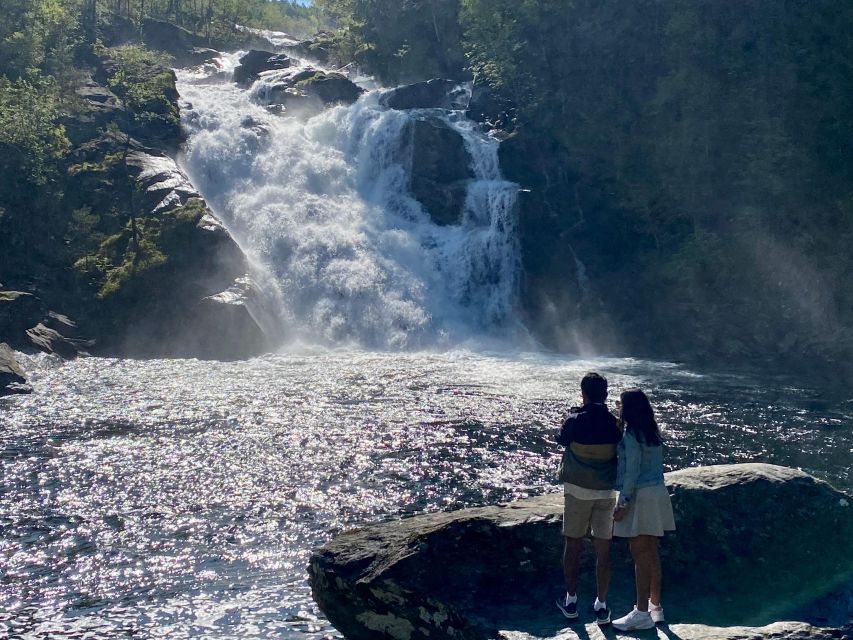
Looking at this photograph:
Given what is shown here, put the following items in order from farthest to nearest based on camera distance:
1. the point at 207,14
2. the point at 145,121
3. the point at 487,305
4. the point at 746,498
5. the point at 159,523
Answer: the point at 207,14 < the point at 145,121 < the point at 487,305 < the point at 159,523 < the point at 746,498

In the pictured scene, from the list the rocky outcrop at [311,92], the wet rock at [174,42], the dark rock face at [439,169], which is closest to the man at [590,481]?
the dark rock face at [439,169]

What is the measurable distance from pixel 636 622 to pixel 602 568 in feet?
2.19

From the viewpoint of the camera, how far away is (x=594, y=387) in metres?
8.97

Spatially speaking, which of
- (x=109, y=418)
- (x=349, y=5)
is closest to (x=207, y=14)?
(x=349, y=5)

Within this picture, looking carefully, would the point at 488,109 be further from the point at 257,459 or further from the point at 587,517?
the point at 587,517

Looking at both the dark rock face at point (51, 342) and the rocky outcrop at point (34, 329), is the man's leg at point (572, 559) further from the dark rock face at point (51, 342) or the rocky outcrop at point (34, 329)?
the dark rock face at point (51, 342)

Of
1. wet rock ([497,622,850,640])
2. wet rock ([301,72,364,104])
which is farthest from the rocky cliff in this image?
wet rock ([497,622,850,640])

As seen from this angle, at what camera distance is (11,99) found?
43531mm

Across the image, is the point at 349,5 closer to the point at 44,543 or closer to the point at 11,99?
the point at 11,99

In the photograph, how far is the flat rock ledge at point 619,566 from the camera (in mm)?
9398

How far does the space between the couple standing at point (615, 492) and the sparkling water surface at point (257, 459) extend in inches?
153

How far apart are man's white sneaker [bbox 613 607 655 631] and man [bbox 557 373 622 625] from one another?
31cm

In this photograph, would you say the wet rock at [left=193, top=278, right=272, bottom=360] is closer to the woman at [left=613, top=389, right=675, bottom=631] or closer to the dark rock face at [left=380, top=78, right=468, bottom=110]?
the dark rock face at [left=380, top=78, right=468, bottom=110]

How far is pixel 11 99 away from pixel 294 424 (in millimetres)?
32221
